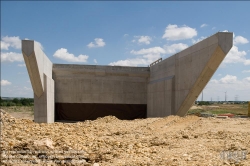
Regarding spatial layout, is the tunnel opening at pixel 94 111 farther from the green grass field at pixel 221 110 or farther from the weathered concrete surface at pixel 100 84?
the green grass field at pixel 221 110

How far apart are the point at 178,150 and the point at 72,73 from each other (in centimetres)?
1570

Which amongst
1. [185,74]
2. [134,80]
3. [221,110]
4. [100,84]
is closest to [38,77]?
[100,84]

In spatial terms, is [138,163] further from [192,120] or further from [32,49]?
[32,49]

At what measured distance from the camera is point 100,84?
2094cm

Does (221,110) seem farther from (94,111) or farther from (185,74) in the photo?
(185,74)

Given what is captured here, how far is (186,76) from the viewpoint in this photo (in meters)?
14.4

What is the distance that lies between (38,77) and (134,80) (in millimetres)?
9204

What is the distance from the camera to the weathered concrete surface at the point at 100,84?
2045 cm

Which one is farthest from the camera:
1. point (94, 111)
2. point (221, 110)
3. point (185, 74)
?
point (221, 110)

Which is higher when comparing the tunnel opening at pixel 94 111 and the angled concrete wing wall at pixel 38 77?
the angled concrete wing wall at pixel 38 77

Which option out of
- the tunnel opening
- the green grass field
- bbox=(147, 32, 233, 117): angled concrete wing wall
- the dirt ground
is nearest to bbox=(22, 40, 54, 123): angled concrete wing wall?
the tunnel opening

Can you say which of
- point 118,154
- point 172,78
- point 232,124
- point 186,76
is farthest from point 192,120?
point 118,154

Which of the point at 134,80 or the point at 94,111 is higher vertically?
the point at 134,80

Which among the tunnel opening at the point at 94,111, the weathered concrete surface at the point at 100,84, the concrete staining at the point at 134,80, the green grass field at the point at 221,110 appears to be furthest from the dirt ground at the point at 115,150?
the green grass field at the point at 221,110
